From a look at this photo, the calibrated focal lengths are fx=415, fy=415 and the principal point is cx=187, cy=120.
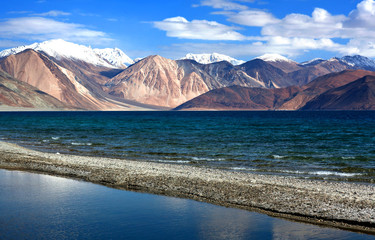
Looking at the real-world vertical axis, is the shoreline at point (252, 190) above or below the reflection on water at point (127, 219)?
above

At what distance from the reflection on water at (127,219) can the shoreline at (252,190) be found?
967 millimetres

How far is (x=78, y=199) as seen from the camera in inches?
639

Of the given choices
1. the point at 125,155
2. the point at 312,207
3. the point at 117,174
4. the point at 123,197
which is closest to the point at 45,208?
the point at 123,197

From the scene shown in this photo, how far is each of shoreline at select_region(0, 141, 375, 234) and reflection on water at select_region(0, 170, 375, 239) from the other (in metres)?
0.97

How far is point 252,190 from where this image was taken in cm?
1784

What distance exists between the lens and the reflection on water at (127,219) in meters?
12.0

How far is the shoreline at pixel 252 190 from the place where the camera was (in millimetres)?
14188

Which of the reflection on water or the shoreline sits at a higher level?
the shoreline

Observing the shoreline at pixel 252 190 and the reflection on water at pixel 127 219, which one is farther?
the shoreline at pixel 252 190

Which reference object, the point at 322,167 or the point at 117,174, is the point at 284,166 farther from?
the point at 117,174

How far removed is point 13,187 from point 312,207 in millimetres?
12828

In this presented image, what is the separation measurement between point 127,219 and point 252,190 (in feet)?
21.0

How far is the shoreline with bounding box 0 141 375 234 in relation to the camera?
14.2 meters

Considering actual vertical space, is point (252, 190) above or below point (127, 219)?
above
